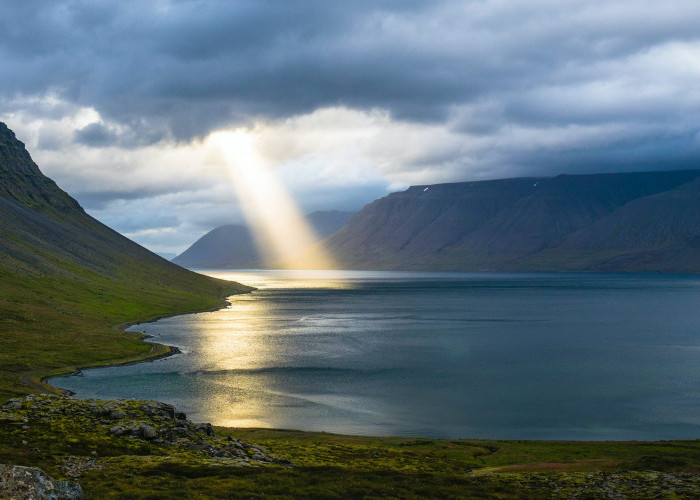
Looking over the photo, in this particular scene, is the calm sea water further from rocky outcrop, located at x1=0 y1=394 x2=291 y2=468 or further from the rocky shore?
the rocky shore

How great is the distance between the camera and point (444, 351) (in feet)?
417

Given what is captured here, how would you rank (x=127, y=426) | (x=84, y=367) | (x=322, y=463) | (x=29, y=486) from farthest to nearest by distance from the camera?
(x=84, y=367) → (x=127, y=426) → (x=322, y=463) → (x=29, y=486)

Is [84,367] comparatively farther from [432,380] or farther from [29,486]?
[29,486]

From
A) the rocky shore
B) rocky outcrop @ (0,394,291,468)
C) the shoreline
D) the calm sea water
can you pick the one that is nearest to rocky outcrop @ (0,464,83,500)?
the rocky shore

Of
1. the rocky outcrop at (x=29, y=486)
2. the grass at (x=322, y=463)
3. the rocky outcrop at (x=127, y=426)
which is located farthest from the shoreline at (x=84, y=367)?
the rocky outcrop at (x=29, y=486)

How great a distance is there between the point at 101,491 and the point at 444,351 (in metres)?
100.0

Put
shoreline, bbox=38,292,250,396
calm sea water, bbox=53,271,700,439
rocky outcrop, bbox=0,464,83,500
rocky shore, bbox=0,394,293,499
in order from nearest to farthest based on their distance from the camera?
rocky outcrop, bbox=0,464,83,500 < rocky shore, bbox=0,394,293,499 < calm sea water, bbox=53,271,700,439 < shoreline, bbox=38,292,250,396

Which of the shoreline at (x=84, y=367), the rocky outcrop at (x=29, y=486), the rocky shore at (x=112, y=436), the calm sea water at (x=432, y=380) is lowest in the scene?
the calm sea water at (x=432, y=380)

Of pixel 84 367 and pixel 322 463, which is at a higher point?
pixel 322 463

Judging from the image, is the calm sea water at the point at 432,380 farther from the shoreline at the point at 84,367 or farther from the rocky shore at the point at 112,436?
the rocky shore at the point at 112,436

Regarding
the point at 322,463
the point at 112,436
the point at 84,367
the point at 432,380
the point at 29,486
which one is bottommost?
the point at 432,380

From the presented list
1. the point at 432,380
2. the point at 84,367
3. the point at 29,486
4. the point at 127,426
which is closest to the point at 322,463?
the point at 127,426

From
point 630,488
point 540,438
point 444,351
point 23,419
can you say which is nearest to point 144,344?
point 444,351

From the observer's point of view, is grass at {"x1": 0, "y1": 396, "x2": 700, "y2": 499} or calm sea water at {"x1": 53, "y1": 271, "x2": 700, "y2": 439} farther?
calm sea water at {"x1": 53, "y1": 271, "x2": 700, "y2": 439}
